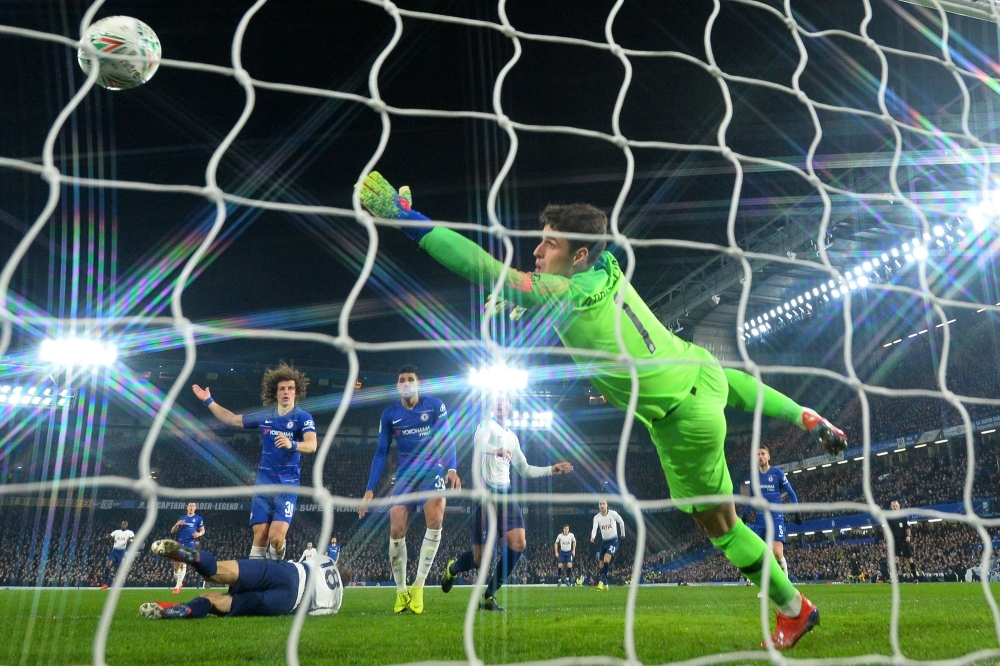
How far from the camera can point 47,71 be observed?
12.3m

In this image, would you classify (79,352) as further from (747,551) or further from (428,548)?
(747,551)

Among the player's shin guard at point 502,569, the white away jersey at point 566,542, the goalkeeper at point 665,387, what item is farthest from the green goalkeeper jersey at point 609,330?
the white away jersey at point 566,542

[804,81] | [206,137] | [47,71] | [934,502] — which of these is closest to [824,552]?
[934,502]

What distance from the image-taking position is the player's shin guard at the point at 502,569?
20.2 ft

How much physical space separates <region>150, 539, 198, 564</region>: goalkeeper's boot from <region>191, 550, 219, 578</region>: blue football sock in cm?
4

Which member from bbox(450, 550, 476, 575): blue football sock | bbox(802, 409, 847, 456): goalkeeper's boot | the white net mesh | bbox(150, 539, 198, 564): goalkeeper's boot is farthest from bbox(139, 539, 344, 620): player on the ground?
bbox(802, 409, 847, 456): goalkeeper's boot

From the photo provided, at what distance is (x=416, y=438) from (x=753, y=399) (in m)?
3.42

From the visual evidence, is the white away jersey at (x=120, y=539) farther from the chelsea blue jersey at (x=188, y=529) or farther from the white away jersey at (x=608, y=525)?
the white away jersey at (x=608, y=525)

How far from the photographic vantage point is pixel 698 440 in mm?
3309

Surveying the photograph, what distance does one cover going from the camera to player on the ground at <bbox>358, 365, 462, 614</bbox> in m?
6.09

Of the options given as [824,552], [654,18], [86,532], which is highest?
[654,18]

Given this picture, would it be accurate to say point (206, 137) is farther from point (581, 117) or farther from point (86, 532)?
point (86, 532)

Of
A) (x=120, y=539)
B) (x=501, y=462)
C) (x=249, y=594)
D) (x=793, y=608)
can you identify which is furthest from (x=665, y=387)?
(x=120, y=539)

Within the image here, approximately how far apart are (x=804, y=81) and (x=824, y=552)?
1811cm
